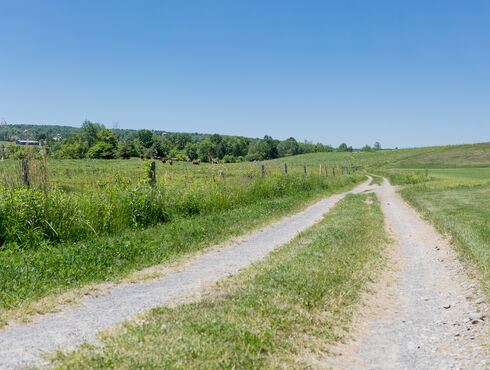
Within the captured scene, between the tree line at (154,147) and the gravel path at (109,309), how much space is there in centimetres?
582

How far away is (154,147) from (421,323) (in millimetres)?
65347

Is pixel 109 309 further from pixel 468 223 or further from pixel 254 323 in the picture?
pixel 468 223

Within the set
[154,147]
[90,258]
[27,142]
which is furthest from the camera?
[154,147]

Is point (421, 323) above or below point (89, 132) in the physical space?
below

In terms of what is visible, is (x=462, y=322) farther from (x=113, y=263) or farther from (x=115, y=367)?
(x=113, y=263)

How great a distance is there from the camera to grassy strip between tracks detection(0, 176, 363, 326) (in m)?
5.02

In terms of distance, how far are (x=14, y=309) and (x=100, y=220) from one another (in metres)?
4.38

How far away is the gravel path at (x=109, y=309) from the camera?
3650 millimetres

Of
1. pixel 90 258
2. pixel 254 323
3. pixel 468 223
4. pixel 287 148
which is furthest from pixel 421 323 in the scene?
pixel 287 148

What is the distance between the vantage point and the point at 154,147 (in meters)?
66.4

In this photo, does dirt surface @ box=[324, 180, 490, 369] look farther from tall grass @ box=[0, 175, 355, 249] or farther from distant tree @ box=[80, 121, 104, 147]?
distant tree @ box=[80, 121, 104, 147]

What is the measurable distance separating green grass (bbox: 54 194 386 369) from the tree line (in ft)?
23.9

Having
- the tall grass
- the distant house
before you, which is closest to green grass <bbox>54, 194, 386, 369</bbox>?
the tall grass

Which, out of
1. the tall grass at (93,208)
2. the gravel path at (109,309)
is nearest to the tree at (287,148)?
the tall grass at (93,208)
